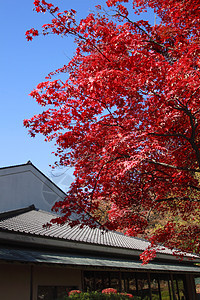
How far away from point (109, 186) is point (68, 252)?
380 cm

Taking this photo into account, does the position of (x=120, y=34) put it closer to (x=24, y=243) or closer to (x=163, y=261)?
(x=24, y=243)

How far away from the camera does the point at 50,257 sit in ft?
29.9

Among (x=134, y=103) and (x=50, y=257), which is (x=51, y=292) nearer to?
(x=50, y=257)

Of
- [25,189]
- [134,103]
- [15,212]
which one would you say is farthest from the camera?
[25,189]

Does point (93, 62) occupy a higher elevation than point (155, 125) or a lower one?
higher

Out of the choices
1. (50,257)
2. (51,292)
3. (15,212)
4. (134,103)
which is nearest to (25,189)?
(15,212)

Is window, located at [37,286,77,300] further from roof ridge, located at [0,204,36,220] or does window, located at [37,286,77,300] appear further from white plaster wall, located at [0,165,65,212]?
white plaster wall, located at [0,165,65,212]

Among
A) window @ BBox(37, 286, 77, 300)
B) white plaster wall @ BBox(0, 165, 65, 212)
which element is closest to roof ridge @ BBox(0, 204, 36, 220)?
white plaster wall @ BBox(0, 165, 65, 212)

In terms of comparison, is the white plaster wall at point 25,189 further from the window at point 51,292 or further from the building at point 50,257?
the window at point 51,292

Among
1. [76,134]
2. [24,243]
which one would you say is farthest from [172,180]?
[24,243]

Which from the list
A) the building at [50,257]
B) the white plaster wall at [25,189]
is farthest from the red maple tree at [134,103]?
the white plaster wall at [25,189]

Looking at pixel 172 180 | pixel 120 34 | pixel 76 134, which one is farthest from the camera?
pixel 172 180

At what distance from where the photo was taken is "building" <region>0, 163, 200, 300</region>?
350 inches

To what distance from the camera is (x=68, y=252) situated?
11219 mm
